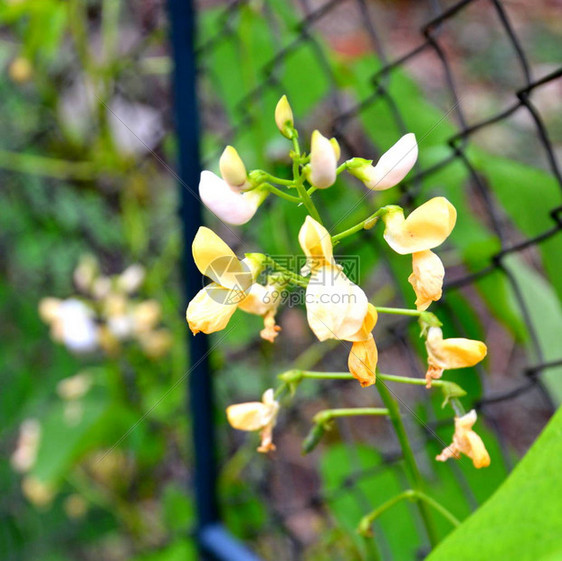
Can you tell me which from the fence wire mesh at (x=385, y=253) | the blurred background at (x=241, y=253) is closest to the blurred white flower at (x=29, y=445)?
the blurred background at (x=241, y=253)

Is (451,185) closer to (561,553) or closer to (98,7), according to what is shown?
(561,553)

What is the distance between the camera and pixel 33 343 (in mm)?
1238

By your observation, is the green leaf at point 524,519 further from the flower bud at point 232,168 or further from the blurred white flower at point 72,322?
the blurred white flower at point 72,322

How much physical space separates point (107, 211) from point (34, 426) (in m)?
0.44

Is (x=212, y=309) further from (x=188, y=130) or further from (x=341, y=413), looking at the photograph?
(x=188, y=130)

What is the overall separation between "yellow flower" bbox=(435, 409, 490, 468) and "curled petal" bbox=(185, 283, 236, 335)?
0.34 feet

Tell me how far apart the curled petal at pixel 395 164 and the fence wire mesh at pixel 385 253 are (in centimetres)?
4

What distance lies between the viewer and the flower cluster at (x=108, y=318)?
0.86m

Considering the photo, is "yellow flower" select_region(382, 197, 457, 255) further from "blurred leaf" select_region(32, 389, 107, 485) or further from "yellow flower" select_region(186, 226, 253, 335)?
"blurred leaf" select_region(32, 389, 107, 485)

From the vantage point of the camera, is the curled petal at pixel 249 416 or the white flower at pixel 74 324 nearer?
the curled petal at pixel 249 416

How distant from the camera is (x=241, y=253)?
45 cm

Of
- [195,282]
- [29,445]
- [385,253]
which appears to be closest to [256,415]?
[385,253]

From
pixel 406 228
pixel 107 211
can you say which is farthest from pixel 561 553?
pixel 107 211

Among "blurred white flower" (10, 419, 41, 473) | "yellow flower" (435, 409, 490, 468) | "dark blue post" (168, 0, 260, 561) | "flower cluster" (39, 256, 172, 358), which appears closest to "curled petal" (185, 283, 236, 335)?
"yellow flower" (435, 409, 490, 468)
